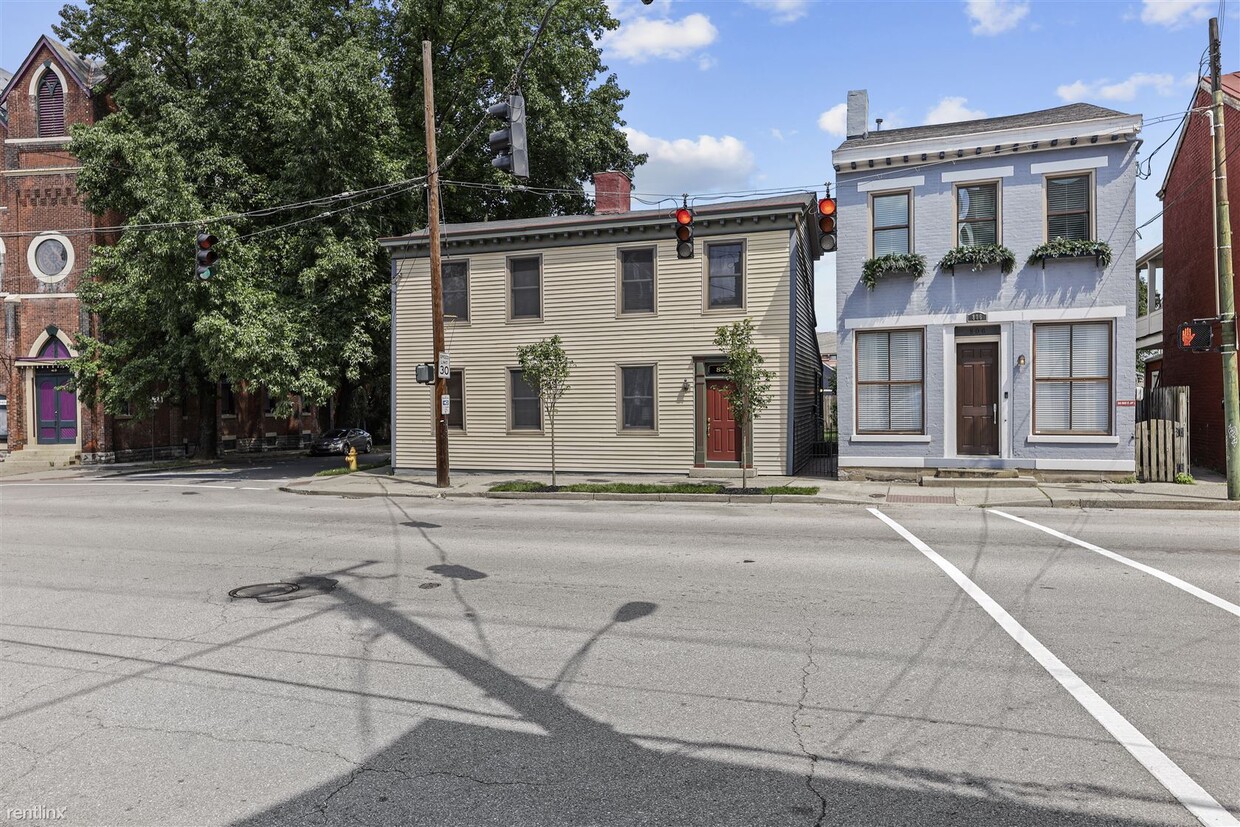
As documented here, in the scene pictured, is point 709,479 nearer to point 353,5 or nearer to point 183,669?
point 183,669

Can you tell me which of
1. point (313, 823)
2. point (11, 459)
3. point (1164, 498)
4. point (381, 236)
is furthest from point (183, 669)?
point (11, 459)

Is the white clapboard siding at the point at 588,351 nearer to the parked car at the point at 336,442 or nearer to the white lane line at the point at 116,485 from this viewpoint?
the white lane line at the point at 116,485

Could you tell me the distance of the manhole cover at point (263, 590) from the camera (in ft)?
27.0

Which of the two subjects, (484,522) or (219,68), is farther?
(219,68)

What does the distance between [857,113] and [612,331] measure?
27.3ft

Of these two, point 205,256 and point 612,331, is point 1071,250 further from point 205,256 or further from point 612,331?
point 205,256

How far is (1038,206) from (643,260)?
9351mm

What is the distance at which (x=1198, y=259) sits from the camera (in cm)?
2102

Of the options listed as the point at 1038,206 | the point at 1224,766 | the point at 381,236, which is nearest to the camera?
the point at 1224,766

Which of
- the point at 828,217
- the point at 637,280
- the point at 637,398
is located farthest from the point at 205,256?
the point at 828,217

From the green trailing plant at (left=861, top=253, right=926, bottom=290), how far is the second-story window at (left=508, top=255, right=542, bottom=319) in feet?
28.6

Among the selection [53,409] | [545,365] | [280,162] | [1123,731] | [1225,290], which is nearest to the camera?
[1123,731]

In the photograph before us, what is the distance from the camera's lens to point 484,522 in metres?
13.5

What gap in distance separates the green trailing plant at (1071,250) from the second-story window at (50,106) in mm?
36694
